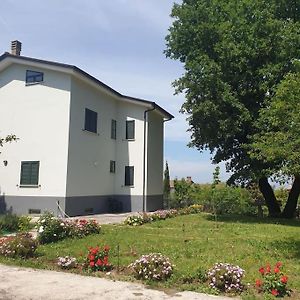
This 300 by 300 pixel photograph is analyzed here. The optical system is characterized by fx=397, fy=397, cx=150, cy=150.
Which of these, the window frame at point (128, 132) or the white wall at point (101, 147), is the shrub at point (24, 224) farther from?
the window frame at point (128, 132)

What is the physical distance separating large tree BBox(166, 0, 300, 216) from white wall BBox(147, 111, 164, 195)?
5.81 m

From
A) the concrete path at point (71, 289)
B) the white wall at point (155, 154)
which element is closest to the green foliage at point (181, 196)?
the white wall at point (155, 154)

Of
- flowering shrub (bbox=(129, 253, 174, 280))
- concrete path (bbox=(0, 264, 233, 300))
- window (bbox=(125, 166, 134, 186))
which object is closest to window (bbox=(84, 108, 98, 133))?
window (bbox=(125, 166, 134, 186))

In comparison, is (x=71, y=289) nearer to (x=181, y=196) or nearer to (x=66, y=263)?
(x=66, y=263)

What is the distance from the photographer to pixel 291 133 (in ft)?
34.9

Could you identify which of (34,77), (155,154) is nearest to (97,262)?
(34,77)

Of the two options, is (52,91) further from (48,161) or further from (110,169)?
(110,169)

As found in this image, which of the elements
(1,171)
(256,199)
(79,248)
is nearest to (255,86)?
(256,199)

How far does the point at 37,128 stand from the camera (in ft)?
73.0

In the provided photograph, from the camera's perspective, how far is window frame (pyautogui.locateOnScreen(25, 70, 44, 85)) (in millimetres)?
22781

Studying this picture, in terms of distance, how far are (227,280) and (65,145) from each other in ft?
51.1

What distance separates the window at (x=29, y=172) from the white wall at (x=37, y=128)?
23 centimetres

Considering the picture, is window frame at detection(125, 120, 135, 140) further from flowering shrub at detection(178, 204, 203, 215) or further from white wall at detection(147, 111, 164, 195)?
flowering shrub at detection(178, 204, 203, 215)

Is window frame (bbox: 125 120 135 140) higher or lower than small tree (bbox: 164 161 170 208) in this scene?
higher
